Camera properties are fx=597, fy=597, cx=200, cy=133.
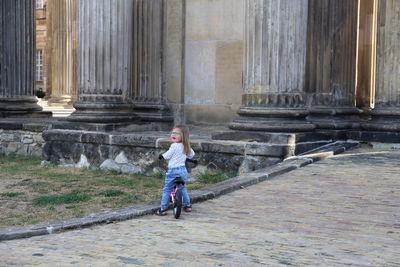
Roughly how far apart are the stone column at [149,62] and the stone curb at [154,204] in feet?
13.4

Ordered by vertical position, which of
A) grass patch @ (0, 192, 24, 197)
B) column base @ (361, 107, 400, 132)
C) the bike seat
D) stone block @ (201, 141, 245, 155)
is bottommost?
grass patch @ (0, 192, 24, 197)

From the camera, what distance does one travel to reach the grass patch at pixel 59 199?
7.84 meters

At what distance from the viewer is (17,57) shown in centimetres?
1545

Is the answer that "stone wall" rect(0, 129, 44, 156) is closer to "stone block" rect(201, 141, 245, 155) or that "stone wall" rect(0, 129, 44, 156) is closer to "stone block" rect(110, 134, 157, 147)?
"stone block" rect(110, 134, 157, 147)

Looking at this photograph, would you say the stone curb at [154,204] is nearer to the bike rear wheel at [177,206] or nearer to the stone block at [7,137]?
the bike rear wheel at [177,206]

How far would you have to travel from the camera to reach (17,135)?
1391cm

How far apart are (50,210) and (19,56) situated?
9.12m

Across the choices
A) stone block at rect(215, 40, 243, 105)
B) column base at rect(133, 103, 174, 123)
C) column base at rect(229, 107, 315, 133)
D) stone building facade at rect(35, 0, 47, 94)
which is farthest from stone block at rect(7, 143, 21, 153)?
stone building facade at rect(35, 0, 47, 94)

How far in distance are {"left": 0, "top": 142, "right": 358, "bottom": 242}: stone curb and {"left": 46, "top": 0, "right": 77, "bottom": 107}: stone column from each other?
14.1 metres

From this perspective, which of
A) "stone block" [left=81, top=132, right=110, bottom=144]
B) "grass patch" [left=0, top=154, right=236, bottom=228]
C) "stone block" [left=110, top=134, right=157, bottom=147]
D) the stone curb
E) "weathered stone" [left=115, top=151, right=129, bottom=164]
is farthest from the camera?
"stone block" [left=81, top=132, right=110, bottom=144]

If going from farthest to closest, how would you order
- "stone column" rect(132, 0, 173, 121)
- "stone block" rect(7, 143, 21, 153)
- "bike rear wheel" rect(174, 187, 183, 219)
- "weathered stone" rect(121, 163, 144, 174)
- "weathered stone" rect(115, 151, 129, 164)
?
"stone block" rect(7, 143, 21, 153), "stone column" rect(132, 0, 173, 121), "weathered stone" rect(115, 151, 129, 164), "weathered stone" rect(121, 163, 144, 174), "bike rear wheel" rect(174, 187, 183, 219)

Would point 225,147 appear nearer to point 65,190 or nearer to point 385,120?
point 65,190

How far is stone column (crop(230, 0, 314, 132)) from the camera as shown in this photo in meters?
9.73

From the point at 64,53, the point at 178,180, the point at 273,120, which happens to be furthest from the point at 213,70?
the point at 64,53
